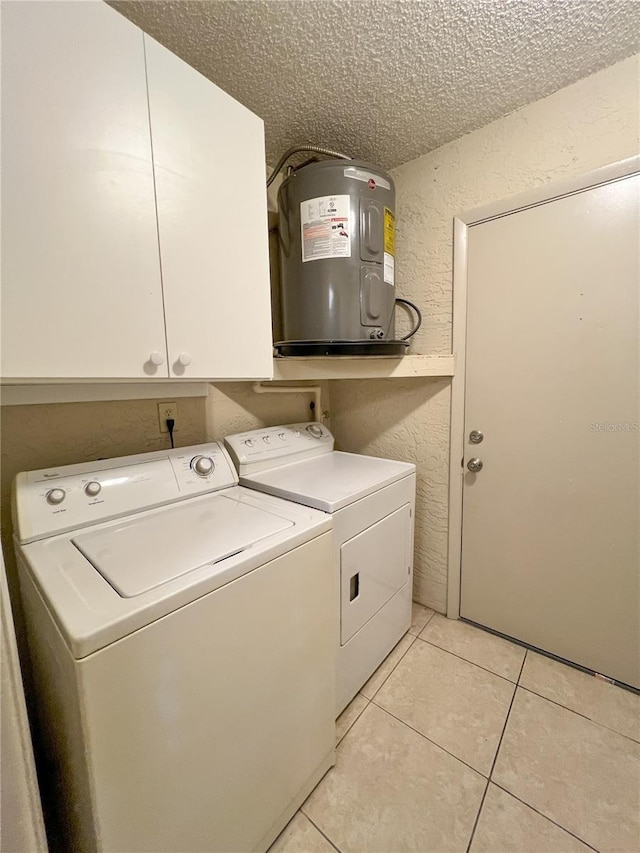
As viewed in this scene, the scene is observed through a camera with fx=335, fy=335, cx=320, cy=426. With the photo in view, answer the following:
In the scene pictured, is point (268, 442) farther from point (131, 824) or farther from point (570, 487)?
point (570, 487)

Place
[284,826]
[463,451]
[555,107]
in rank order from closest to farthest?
[284,826]
[555,107]
[463,451]

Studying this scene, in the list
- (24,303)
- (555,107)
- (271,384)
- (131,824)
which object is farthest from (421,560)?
(555,107)

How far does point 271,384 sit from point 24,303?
1119mm

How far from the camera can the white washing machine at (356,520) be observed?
48.0 inches

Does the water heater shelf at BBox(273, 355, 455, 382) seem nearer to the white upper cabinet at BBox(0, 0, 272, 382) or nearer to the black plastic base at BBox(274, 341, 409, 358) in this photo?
the black plastic base at BBox(274, 341, 409, 358)

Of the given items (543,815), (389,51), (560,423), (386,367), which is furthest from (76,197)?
(543,815)

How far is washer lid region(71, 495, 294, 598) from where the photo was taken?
75cm

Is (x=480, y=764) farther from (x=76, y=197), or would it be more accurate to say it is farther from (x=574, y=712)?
(x=76, y=197)

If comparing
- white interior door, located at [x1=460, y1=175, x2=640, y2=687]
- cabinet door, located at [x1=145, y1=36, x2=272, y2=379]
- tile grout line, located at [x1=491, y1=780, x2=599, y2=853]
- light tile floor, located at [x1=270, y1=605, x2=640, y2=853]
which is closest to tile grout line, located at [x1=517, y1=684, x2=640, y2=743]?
light tile floor, located at [x1=270, y1=605, x2=640, y2=853]

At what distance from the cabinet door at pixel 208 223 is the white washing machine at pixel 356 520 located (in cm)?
47

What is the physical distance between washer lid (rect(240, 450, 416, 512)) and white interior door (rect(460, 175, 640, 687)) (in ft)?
1.65

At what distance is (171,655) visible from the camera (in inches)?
26.5

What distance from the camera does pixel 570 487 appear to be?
1.43 metres

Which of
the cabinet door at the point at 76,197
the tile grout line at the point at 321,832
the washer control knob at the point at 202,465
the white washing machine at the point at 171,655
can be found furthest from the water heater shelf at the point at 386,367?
the tile grout line at the point at 321,832
